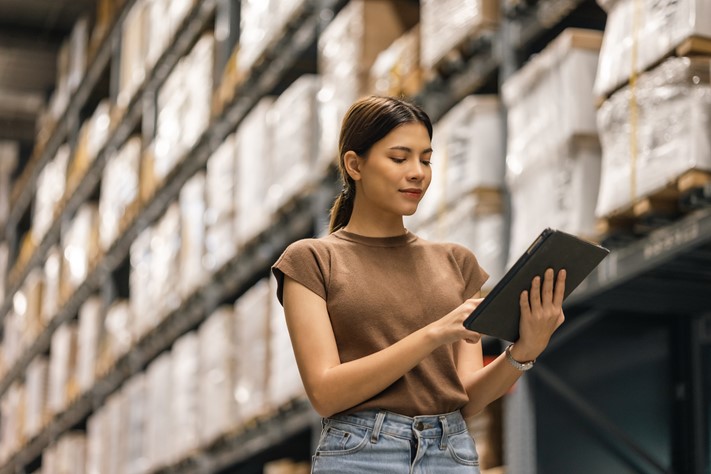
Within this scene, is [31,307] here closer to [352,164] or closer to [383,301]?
[352,164]

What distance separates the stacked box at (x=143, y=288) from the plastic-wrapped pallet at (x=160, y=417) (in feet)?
1.41

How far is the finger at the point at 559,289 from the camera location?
2.04 metres

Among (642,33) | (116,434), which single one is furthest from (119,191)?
(642,33)

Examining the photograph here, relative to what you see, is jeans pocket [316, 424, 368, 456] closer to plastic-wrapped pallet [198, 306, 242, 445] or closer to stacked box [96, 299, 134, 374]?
plastic-wrapped pallet [198, 306, 242, 445]

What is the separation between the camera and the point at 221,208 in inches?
315

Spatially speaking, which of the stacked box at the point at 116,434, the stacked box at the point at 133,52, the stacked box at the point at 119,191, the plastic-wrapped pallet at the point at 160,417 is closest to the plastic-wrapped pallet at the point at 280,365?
the plastic-wrapped pallet at the point at 160,417

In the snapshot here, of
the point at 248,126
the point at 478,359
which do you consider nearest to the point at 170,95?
the point at 248,126

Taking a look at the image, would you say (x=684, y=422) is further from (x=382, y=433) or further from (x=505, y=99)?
(x=382, y=433)

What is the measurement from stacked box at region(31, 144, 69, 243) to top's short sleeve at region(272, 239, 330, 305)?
1169cm

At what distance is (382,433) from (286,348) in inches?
180

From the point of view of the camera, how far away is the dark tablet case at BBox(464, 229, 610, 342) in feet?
6.54

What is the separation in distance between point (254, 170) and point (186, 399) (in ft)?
5.68

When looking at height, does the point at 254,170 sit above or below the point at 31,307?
below

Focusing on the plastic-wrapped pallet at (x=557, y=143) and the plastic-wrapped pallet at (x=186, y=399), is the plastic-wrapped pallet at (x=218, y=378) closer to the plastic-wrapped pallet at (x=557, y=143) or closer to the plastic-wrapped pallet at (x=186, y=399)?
the plastic-wrapped pallet at (x=186, y=399)
